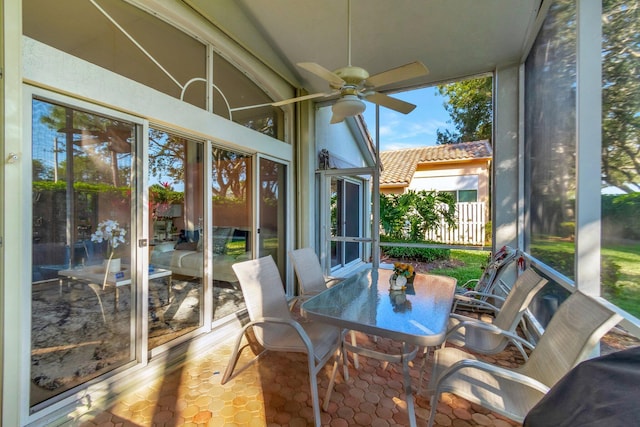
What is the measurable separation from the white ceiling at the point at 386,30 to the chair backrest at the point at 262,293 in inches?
104

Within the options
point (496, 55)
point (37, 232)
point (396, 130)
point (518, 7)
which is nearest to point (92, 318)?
point (37, 232)

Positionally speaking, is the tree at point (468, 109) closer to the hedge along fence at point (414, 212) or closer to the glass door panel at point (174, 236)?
the hedge along fence at point (414, 212)

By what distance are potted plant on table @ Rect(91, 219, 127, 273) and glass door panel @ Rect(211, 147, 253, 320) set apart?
96 centimetres

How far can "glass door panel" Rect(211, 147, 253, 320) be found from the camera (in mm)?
3229

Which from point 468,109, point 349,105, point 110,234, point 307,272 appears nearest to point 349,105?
point 349,105

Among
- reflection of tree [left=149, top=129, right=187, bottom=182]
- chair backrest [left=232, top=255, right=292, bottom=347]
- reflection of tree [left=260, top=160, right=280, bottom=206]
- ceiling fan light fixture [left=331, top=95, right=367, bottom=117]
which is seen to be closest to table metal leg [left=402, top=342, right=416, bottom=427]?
chair backrest [left=232, top=255, right=292, bottom=347]

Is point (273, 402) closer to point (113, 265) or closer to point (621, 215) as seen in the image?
point (113, 265)

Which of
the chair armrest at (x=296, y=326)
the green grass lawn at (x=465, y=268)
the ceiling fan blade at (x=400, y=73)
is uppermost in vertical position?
the ceiling fan blade at (x=400, y=73)

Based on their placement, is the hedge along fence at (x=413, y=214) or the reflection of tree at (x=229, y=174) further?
the hedge along fence at (x=413, y=214)

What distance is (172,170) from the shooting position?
283 cm

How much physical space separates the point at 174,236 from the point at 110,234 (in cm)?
73

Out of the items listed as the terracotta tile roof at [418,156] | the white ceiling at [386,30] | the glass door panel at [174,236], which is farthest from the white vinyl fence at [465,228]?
the glass door panel at [174,236]

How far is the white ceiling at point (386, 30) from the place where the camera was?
293 cm

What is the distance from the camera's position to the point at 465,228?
422 cm
